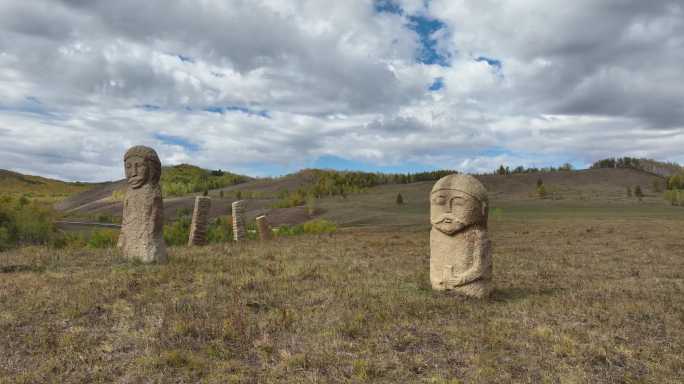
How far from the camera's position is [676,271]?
45.5 feet

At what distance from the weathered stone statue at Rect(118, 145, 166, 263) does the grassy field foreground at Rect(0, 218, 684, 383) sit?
595mm

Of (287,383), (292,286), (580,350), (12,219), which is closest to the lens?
(287,383)

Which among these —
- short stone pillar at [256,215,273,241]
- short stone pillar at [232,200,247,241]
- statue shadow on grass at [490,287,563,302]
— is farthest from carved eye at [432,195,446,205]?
short stone pillar at [232,200,247,241]

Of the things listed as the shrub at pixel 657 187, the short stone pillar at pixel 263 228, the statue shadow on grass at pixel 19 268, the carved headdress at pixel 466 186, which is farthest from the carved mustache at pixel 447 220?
the shrub at pixel 657 187

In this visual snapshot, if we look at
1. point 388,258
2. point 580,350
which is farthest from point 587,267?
point 580,350

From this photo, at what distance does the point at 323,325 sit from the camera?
7.83m

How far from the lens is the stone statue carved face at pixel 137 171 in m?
13.3

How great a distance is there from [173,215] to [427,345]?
66479mm

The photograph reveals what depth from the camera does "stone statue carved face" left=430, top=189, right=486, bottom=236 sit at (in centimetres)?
962

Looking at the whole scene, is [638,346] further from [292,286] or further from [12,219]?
[12,219]

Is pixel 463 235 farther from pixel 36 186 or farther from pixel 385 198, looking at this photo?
pixel 36 186

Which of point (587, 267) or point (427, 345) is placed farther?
point (587, 267)

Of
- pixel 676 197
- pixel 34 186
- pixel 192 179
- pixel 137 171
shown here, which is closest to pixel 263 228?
pixel 137 171

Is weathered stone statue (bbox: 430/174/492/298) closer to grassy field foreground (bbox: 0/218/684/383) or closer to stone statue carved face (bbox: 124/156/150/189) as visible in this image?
grassy field foreground (bbox: 0/218/684/383)
